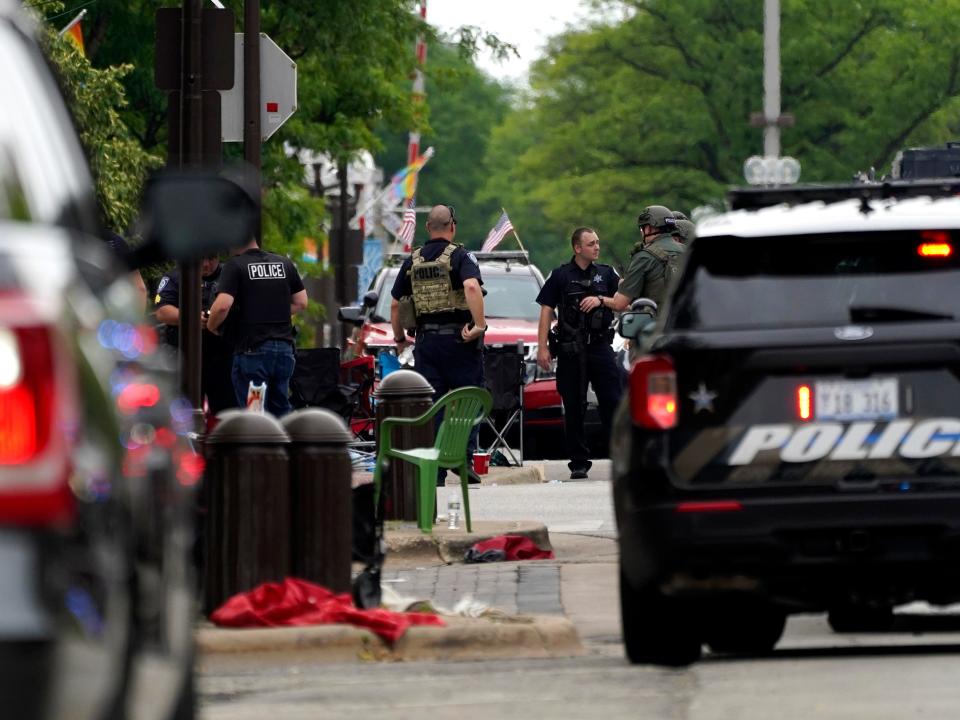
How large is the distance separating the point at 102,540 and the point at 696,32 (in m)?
59.3

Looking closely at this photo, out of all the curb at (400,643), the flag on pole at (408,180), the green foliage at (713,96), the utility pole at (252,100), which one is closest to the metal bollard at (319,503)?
the curb at (400,643)

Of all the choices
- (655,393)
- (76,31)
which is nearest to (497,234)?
(76,31)

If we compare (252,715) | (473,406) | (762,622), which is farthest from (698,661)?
(473,406)

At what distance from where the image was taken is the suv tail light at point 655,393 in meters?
8.30

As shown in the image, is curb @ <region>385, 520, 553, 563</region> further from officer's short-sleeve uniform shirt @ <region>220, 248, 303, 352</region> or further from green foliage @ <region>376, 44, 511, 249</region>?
green foliage @ <region>376, 44, 511, 249</region>

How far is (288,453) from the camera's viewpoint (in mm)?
10703

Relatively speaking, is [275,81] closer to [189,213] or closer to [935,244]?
[935,244]

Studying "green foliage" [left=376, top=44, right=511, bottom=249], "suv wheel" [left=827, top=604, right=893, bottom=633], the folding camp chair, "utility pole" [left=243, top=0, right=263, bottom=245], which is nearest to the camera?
"suv wheel" [left=827, top=604, right=893, bottom=633]

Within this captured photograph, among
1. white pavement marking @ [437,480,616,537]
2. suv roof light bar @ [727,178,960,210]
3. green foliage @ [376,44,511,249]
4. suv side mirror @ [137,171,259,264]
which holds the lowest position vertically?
white pavement marking @ [437,480,616,537]

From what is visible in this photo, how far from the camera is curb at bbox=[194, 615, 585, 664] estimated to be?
376 inches

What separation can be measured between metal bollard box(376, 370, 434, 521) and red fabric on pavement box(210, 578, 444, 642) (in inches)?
162

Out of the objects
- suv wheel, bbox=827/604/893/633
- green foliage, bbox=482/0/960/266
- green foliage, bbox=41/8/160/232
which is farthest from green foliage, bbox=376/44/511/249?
suv wheel, bbox=827/604/893/633

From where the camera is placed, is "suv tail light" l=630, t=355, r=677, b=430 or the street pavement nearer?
the street pavement

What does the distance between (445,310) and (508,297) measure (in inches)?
279
